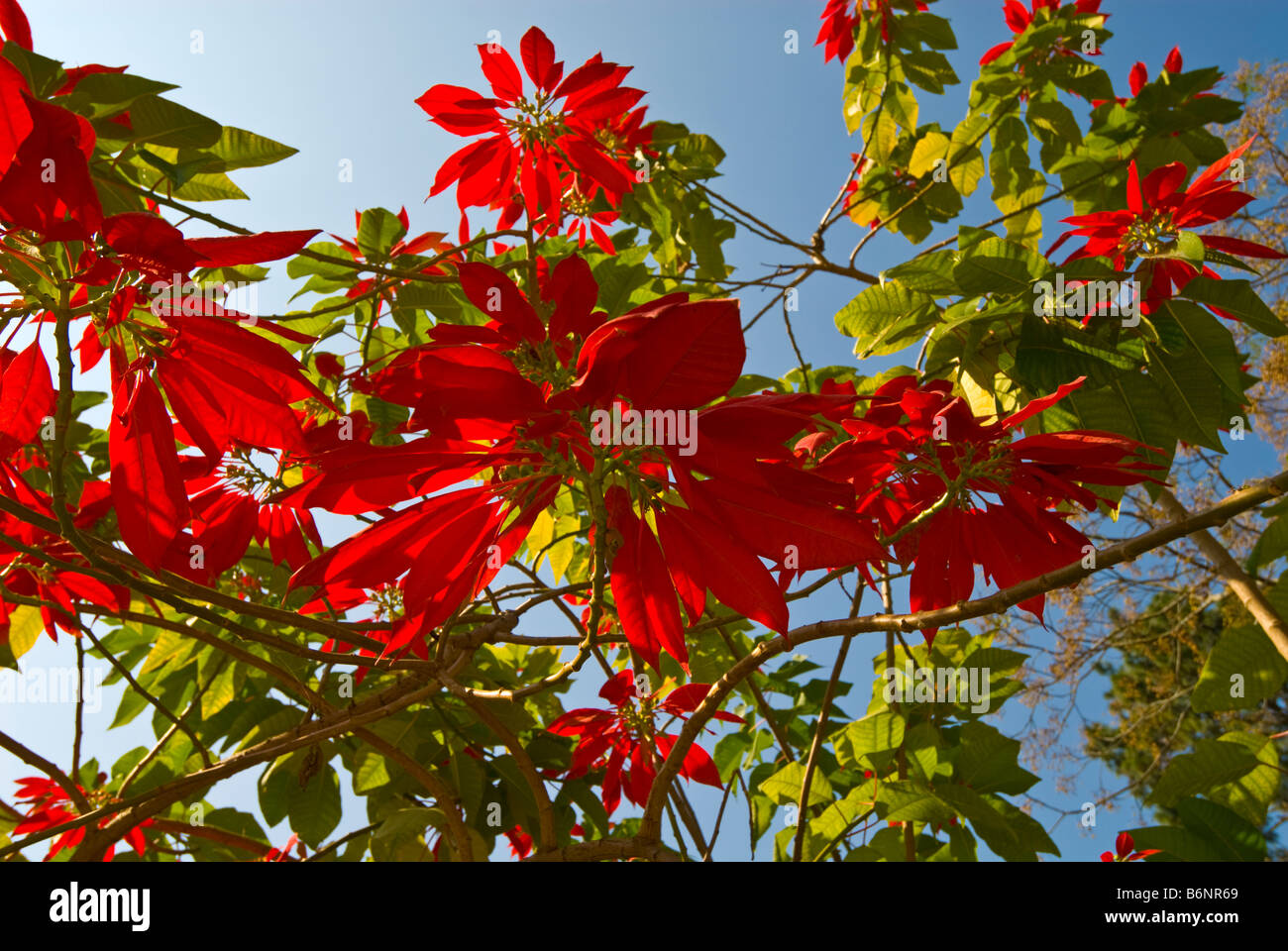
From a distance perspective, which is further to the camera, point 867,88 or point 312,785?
point 867,88

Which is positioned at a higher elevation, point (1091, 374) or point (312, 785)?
point (1091, 374)

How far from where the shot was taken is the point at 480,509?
0.64 m

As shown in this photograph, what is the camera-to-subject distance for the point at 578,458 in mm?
632

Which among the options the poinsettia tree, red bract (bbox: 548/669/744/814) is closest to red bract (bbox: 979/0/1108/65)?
the poinsettia tree

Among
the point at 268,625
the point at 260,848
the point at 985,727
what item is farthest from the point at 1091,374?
the point at 260,848

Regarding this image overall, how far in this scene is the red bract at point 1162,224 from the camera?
116 centimetres

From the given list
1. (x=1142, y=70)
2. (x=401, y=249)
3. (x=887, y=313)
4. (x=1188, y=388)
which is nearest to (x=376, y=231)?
(x=401, y=249)

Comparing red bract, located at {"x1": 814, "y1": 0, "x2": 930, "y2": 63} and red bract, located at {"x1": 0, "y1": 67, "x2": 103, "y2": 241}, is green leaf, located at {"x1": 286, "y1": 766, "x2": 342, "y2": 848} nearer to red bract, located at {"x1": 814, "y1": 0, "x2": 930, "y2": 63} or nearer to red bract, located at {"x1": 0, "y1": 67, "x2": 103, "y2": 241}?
red bract, located at {"x1": 0, "y1": 67, "x2": 103, "y2": 241}

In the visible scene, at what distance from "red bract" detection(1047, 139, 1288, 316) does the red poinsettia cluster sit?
1.52 m
